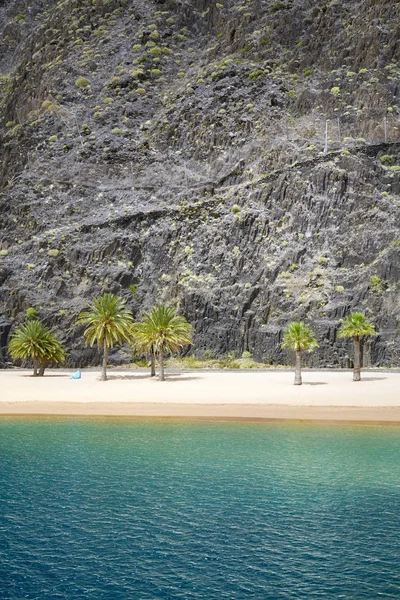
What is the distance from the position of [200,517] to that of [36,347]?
48698 millimetres

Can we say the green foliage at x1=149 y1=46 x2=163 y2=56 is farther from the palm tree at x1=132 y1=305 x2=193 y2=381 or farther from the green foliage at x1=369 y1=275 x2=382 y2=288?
the palm tree at x1=132 y1=305 x2=193 y2=381

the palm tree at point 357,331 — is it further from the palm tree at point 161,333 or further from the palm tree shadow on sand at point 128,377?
the palm tree shadow on sand at point 128,377

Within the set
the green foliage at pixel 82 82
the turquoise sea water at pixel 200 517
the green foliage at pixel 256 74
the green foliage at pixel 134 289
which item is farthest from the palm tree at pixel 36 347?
the green foliage at pixel 256 74

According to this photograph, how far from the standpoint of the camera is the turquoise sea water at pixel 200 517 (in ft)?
42.8

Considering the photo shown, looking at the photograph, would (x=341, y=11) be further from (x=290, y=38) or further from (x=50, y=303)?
(x=50, y=303)

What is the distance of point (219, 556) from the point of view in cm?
1446

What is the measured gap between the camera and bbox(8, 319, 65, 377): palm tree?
6316 cm

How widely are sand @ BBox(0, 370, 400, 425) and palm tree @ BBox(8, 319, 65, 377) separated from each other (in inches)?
236

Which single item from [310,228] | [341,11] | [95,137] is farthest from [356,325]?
[341,11]

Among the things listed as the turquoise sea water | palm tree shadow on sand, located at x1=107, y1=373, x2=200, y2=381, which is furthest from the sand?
the turquoise sea water

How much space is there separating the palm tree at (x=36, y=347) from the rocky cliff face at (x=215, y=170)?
21.2ft

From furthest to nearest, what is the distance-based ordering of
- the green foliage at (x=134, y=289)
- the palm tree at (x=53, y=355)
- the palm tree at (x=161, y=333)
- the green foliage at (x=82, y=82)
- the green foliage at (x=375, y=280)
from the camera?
the green foliage at (x=82, y=82)
the green foliage at (x=134, y=289)
the green foliage at (x=375, y=280)
the palm tree at (x=53, y=355)
the palm tree at (x=161, y=333)

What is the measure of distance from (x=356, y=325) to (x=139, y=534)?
37978 mm

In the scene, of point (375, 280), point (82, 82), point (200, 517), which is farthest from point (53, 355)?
point (82, 82)
